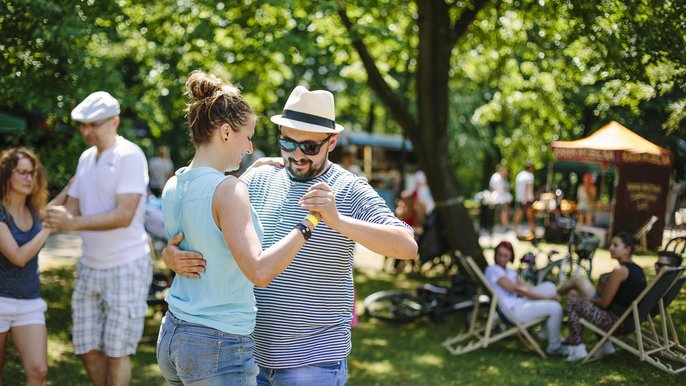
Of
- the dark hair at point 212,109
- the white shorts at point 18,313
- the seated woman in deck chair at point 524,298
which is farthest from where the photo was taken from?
the seated woman in deck chair at point 524,298

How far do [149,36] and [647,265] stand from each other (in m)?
6.05

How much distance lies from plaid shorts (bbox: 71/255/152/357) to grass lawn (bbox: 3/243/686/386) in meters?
1.60

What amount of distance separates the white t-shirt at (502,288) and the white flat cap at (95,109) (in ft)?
14.0

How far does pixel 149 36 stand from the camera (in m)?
8.41

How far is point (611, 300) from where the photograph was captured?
634 centimetres

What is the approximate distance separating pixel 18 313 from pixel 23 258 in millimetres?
319

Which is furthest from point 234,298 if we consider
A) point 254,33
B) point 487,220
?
point 487,220

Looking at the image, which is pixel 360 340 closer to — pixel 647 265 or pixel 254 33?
pixel 647 265

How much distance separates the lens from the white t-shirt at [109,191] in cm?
427

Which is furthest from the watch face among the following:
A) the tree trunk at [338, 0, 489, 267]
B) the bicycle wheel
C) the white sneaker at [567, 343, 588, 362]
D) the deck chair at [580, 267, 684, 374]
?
the tree trunk at [338, 0, 489, 267]

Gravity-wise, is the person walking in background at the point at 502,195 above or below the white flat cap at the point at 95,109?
below

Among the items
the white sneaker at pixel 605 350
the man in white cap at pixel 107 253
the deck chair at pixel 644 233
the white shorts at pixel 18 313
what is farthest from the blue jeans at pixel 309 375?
Answer: the deck chair at pixel 644 233

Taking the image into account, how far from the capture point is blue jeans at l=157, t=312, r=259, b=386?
7.75 feet

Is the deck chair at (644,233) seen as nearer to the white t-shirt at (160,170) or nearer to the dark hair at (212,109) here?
the dark hair at (212,109)
